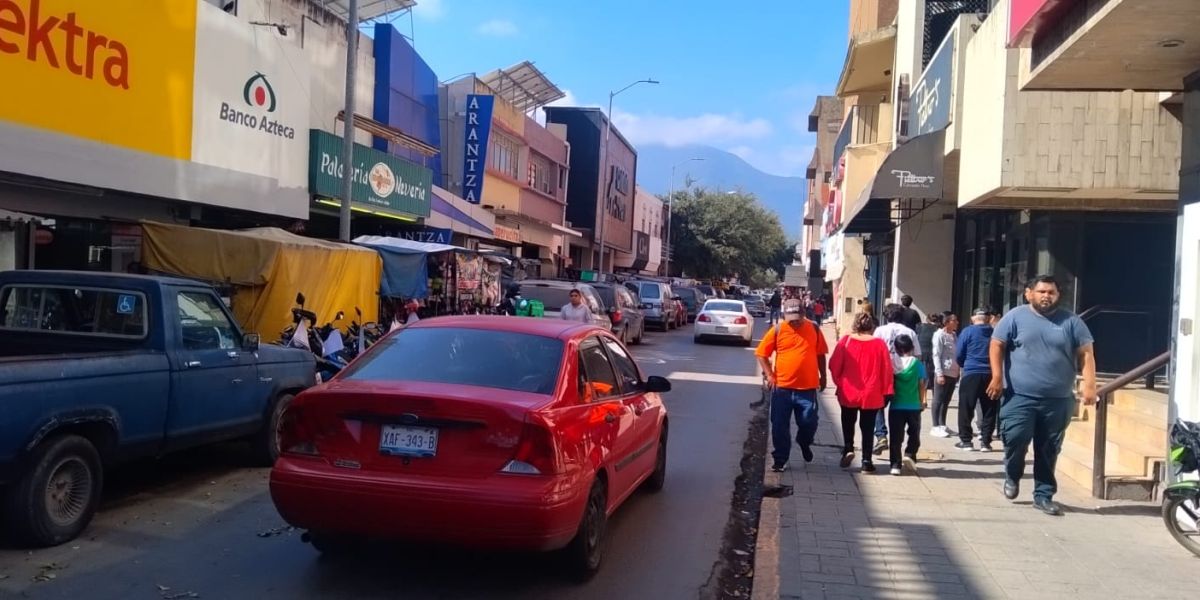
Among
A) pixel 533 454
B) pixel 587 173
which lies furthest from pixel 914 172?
pixel 587 173

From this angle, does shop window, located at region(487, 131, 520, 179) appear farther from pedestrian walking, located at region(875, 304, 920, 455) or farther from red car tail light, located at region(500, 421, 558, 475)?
red car tail light, located at region(500, 421, 558, 475)

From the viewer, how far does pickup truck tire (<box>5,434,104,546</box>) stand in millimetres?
5648

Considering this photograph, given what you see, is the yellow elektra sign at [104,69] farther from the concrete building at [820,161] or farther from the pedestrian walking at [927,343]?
the concrete building at [820,161]

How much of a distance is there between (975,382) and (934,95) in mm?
8023

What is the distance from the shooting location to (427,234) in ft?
81.1

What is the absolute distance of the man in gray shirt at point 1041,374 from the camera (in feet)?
24.1

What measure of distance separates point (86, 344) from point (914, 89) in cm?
1674

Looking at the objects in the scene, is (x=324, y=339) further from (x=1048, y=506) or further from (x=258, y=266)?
(x=1048, y=506)

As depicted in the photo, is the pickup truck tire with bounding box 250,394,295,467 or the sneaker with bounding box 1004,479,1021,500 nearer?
the sneaker with bounding box 1004,479,1021,500

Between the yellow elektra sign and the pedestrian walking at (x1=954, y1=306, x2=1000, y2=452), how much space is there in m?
11.9

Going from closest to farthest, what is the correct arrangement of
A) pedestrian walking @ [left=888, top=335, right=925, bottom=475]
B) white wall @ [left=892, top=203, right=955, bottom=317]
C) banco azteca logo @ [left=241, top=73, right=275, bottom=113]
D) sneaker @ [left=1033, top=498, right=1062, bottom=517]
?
1. sneaker @ [left=1033, top=498, right=1062, bottom=517]
2. pedestrian walking @ [left=888, top=335, right=925, bottom=475]
3. banco azteca logo @ [left=241, top=73, right=275, bottom=113]
4. white wall @ [left=892, top=203, right=955, bottom=317]

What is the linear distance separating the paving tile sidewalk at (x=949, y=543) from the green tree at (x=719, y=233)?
2466 inches

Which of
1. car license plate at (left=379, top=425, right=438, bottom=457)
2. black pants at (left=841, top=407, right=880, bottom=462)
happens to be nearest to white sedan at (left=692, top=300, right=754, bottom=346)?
black pants at (left=841, top=407, right=880, bottom=462)

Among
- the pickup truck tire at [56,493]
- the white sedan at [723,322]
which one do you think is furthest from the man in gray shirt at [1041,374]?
the white sedan at [723,322]
